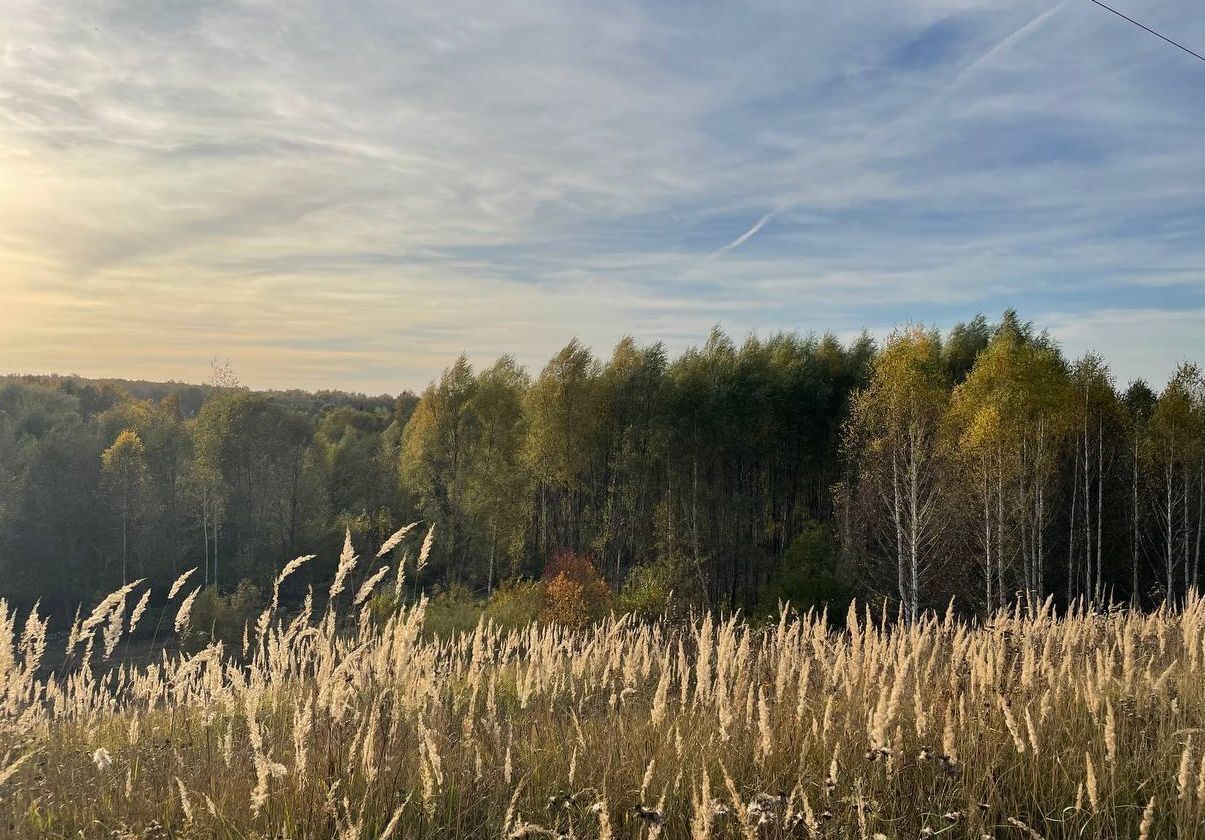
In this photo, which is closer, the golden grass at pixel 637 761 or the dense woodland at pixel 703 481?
the golden grass at pixel 637 761

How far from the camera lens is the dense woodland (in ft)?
97.7

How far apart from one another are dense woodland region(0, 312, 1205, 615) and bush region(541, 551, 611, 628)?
3.74 ft

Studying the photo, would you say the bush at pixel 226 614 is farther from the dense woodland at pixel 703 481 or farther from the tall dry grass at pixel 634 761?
the tall dry grass at pixel 634 761

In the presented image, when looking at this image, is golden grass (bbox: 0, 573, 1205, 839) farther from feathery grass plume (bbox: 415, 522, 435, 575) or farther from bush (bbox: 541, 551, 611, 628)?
A: bush (bbox: 541, 551, 611, 628)

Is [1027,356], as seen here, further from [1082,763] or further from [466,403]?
[1082,763]

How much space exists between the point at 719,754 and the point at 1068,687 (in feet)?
7.97

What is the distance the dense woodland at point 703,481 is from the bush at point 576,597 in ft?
3.74

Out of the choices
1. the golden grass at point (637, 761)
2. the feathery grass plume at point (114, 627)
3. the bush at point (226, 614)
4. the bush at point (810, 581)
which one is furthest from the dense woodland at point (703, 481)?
the feathery grass plume at point (114, 627)

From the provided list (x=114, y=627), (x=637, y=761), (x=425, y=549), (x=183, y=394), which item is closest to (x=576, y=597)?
(x=114, y=627)

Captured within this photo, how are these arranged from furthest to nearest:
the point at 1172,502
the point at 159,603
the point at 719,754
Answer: the point at 159,603 < the point at 1172,502 < the point at 719,754

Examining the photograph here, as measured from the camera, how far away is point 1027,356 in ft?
96.1

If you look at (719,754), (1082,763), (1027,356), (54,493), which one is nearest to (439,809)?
(719,754)

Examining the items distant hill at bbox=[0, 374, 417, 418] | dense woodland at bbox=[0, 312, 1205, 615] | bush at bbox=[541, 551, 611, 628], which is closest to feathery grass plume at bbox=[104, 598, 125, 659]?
bush at bbox=[541, 551, 611, 628]

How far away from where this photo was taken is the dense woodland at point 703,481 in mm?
29781
